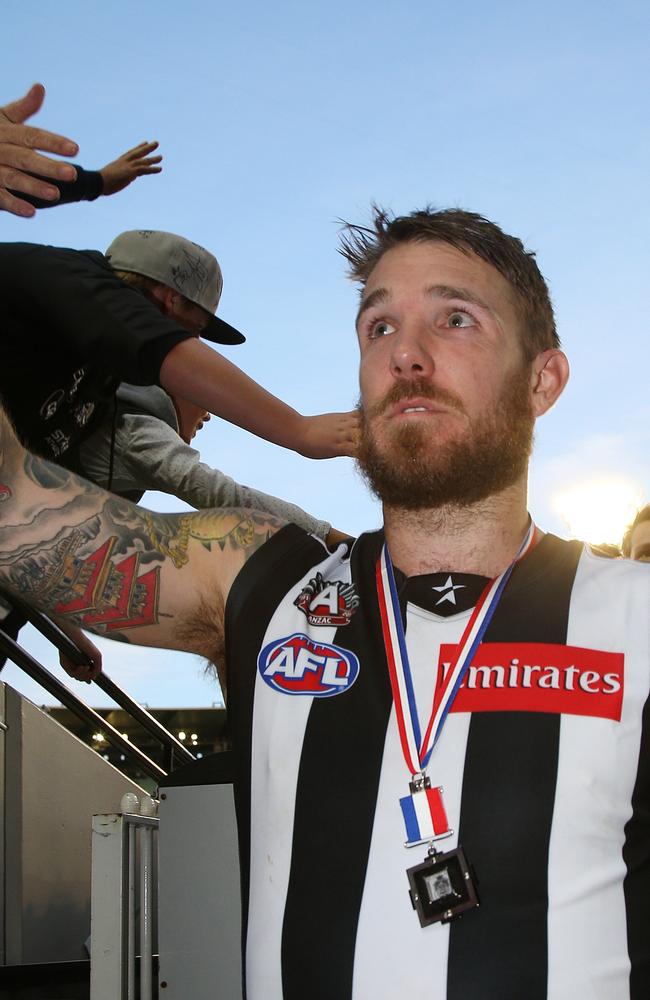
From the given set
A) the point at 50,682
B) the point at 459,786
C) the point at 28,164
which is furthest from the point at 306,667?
the point at 50,682

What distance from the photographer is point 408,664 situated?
1.44m

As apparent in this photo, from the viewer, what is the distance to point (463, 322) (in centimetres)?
174

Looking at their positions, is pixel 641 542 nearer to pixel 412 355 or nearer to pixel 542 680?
pixel 412 355

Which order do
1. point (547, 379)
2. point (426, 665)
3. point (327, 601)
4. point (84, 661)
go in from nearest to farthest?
1. point (426, 665)
2. point (327, 601)
3. point (547, 379)
4. point (84, 661)

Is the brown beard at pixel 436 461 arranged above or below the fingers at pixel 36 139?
below

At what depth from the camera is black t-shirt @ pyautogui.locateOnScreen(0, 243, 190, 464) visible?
1.89m

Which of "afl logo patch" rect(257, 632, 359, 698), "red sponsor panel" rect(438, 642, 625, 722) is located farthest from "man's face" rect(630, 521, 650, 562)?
"afl logo patch" rect(257, 632, 359, 698)

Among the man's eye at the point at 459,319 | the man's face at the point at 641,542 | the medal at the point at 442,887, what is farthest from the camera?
the man's face at the point at 641,542

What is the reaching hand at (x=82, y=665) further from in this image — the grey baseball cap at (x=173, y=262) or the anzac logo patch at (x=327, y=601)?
the anzac logo patch at (x=327, y=601)

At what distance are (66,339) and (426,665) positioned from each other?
1.08m

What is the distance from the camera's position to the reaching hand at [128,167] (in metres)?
2.31

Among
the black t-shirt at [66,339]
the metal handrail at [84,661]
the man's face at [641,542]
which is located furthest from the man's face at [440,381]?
Result: the metal handrail at [84,661]

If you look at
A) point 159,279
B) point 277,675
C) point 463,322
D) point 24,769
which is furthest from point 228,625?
point 24,769

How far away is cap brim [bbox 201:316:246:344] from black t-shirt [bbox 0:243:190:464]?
1.40ft
